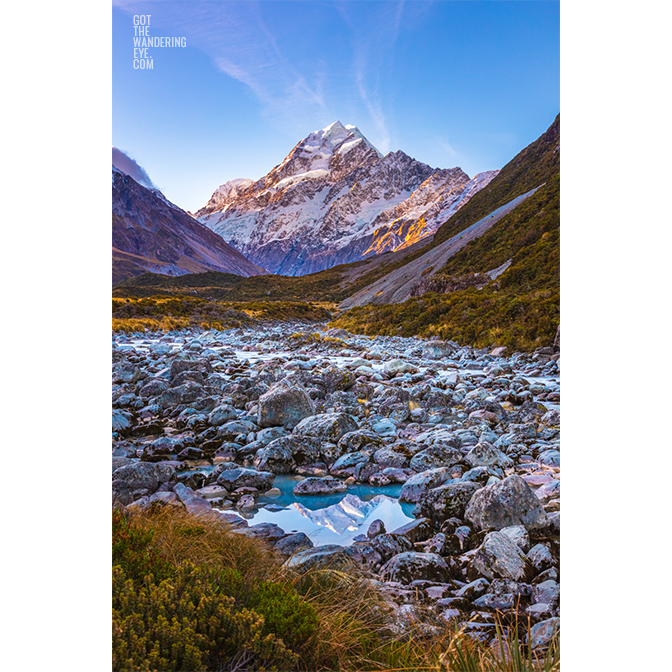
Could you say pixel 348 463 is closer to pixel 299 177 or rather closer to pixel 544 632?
pixel 544 632

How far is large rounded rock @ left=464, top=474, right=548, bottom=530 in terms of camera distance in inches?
102

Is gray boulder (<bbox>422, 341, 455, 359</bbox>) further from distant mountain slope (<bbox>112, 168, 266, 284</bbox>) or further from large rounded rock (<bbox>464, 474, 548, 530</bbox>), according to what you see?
large rounded rock (<bbox>464, 474, 548, 530</bbox>)

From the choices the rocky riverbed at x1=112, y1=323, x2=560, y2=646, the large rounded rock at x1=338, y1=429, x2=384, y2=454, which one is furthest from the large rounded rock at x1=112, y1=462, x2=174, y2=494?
the large rounded rock at x1=338, y1=429, x2=384, y2=454

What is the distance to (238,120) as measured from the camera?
3.92 metres

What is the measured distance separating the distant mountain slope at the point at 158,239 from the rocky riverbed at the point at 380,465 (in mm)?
1804

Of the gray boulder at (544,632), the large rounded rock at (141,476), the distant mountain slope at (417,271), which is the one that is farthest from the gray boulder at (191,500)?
the distant mountain slope at (417,271)

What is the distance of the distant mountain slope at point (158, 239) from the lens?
4.20 metres

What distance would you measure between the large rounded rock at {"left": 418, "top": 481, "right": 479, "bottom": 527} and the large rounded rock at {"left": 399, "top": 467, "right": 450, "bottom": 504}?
136 mm

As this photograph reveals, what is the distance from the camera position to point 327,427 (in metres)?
4.03
